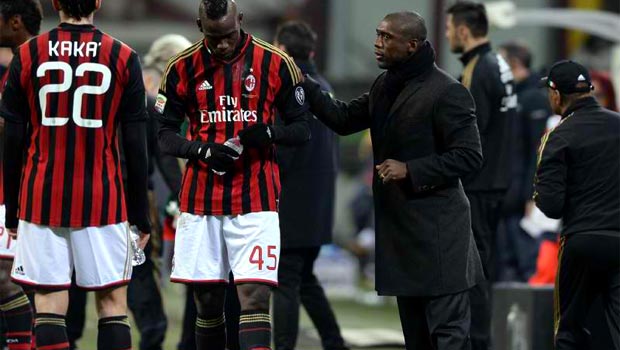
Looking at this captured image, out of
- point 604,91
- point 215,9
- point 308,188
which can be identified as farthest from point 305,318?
point 215,9

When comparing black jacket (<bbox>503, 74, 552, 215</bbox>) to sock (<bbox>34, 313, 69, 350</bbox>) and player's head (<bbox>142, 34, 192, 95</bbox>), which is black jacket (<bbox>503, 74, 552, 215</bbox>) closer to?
player's head (<bbox>142, 34, 192, 95</bbox>)

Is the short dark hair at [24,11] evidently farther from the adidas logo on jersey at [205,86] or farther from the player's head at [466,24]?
the player's head at [466,24]

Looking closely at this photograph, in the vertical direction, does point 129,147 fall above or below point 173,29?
below

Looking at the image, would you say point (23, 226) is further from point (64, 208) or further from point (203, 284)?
point (203, 284)

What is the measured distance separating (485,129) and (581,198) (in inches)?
55.6

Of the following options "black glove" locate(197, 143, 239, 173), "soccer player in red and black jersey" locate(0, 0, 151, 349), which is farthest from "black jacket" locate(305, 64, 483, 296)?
"soccer player in red and black jersey" locate(0, 0, 151, 349)

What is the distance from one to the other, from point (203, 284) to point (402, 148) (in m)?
1.22

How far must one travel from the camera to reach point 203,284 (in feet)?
22.9

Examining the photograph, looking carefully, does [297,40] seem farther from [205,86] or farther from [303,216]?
[205,86]

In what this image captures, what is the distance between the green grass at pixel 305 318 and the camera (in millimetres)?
10688

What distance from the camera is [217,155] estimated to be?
6.77m

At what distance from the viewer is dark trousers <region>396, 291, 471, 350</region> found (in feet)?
23.0

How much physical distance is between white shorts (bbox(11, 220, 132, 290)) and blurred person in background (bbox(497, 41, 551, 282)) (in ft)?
17.2

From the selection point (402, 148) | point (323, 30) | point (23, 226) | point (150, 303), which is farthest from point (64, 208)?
point (323, 30)
